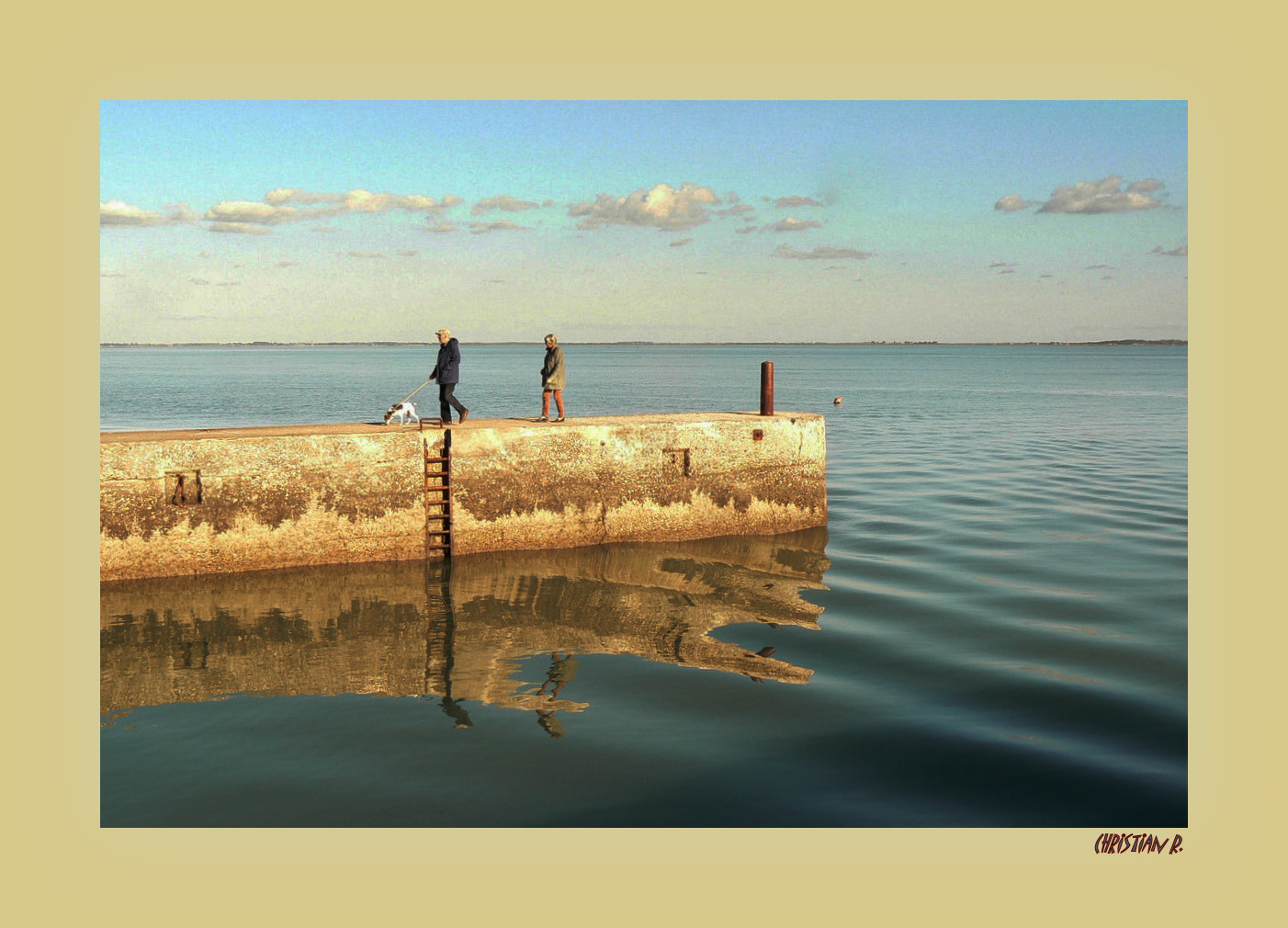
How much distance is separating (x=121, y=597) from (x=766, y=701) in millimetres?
7640

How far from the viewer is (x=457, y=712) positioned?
8164mm

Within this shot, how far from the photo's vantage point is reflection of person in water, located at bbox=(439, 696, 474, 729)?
25.9 ft

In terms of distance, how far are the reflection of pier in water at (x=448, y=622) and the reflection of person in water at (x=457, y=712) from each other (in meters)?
0.02

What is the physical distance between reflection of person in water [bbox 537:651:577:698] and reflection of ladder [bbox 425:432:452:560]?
3.60 m

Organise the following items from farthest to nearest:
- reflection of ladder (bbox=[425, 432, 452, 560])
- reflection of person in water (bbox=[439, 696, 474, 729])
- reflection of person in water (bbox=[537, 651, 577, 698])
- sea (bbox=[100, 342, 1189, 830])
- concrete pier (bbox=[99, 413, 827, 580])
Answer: reflection of ladder (bbox=[425, 432, 452, 560]) → concrete pier (bbox=[99, 413, 827, 580]) → reflection of person in water (bbox=[537, 651, 577, 698]) → reflection of person in water (bbox=[439, 696, 474, 729]) → sea (bbox=[100, 342, 1189, 830])

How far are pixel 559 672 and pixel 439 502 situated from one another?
438 cm

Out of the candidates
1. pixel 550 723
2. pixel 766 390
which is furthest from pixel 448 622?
pixel 766 390

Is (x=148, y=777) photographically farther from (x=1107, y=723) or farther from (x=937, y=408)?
(x=937, y=408)

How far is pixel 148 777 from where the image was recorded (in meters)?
6.96

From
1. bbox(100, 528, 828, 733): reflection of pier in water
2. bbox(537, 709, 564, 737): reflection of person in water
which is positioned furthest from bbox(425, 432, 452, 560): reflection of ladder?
bbox(537, 709, 564, 737): reflection of person in water

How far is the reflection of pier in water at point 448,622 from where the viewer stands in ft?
29.5

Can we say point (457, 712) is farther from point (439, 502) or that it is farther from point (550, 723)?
point (439, 502)

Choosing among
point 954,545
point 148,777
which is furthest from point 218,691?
point 954,545

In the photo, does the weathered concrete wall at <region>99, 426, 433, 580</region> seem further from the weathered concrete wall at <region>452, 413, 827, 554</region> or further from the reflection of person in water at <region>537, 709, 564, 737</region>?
the reflection of person in water at <region>537, 709, 564, 737</region>
